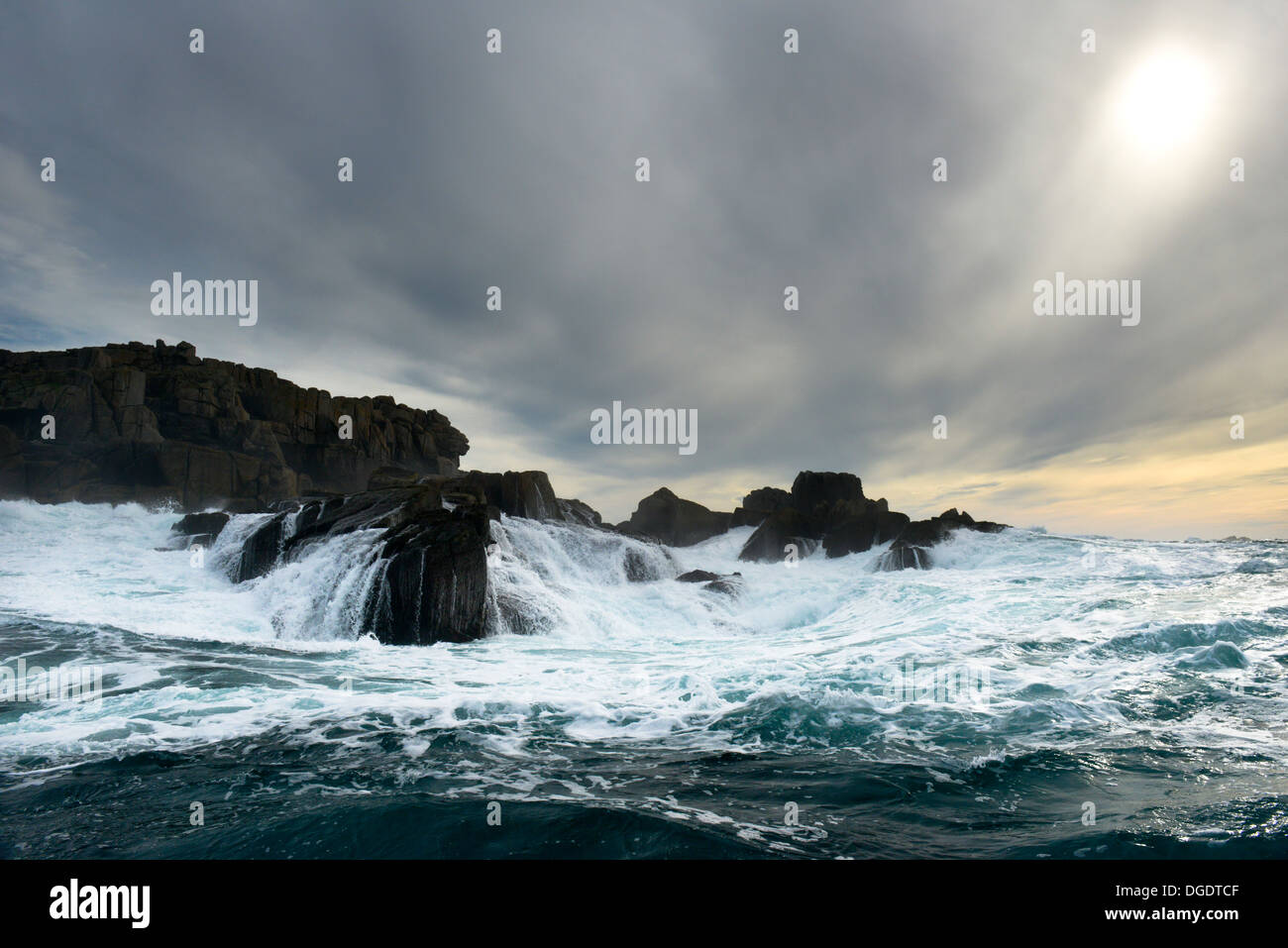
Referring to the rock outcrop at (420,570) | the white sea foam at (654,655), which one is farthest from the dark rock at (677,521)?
the rock outcrop at (420,570)

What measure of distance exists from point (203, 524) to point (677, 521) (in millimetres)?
34822

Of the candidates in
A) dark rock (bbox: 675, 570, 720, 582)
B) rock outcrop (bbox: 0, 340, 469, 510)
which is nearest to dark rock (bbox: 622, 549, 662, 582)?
dark rock (bbox: 675, 570, 720, 582)

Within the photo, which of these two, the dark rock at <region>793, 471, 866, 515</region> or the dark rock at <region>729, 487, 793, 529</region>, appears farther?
the dark rock at <region>729, 487, 793, 529</region>

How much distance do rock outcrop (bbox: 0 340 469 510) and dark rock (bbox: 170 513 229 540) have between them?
9.65 meters

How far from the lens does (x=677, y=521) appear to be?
53062mm

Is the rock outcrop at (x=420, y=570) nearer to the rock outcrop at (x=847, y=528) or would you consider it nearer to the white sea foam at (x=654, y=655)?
the white sea foam at (x=654, y=655)

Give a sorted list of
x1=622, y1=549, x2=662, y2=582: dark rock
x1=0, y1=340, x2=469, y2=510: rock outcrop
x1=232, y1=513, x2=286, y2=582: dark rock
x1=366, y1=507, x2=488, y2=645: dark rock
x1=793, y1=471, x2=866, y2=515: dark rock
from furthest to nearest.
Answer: x1=793, y1=471, x2=866, y2=515: dark rock
x1=0, y1=340, x2=469, y2=510: rock outcrop
x1=622, y1=549, x2=662, y2=582: dark rock
x1=232, y1=513, x2=286, y2=582: dark rock
x1=366, y1=507, x2=488, y2=645: dark rock

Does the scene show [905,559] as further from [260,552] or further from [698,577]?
[260,552]

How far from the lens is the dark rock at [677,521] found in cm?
5244

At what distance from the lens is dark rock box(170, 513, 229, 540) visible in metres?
31.0

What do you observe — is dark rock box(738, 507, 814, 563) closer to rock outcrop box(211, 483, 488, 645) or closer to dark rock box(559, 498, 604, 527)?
dark rock box(559, 498, 604, 527)

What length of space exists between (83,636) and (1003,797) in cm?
1770
